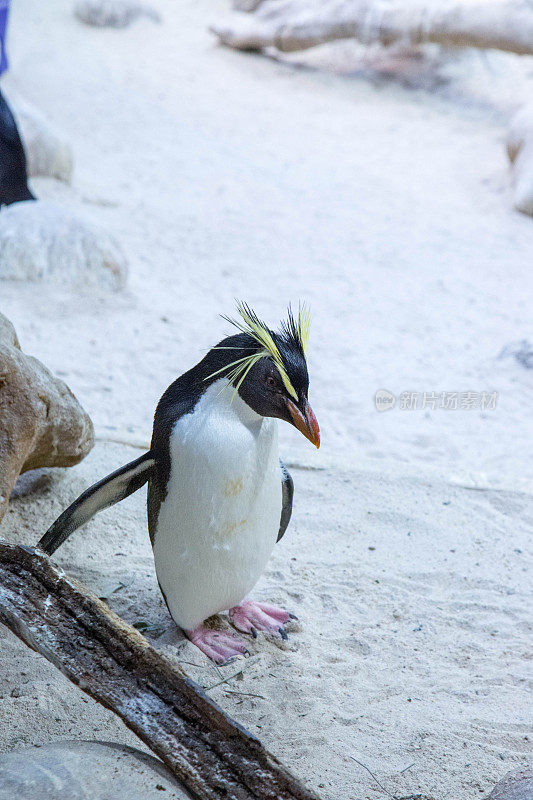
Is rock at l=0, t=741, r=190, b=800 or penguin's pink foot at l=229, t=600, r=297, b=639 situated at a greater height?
rock at l=0, t=741, r=190, b=800

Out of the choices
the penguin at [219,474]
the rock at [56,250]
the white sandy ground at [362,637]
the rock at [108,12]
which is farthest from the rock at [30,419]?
the rock at [108,12]

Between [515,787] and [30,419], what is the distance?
1.54 meters

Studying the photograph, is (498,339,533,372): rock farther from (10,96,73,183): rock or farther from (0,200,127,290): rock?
(10,96,73,183): rock

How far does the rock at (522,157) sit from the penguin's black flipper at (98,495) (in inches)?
214

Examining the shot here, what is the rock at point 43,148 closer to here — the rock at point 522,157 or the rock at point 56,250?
the rock at point 56,250

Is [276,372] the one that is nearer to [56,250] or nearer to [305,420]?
[305,420]

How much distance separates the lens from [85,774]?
1.37 metres

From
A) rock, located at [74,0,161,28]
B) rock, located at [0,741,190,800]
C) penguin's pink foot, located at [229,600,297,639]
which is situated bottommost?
rock, located at [74,0,161,28]

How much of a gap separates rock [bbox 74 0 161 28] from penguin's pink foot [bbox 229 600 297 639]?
368 inches

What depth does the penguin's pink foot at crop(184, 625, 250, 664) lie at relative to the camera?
2.15 m

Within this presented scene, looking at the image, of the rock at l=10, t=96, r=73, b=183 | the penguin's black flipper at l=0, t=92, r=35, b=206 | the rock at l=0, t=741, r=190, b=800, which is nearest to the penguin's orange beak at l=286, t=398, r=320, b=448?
the rock at l=0, t=741, r=190, b=800

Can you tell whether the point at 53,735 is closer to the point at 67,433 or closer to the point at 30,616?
the point at 30,616

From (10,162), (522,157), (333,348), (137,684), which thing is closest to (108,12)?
(522,157)

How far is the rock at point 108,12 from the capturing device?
9867 millimetres
